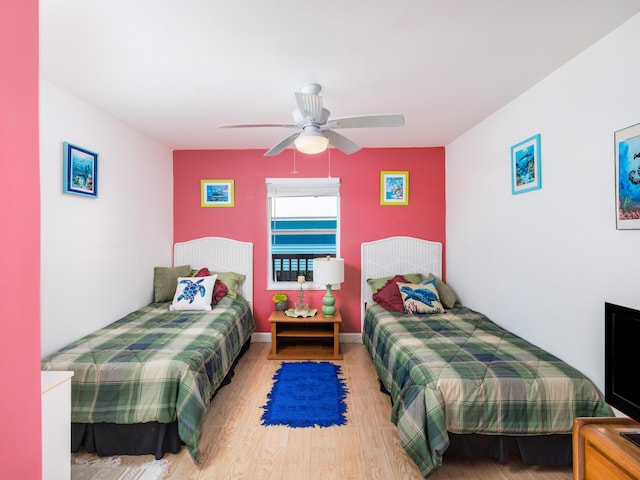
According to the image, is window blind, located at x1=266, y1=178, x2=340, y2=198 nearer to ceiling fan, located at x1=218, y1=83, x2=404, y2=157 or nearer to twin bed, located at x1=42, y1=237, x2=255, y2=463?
ceiling fan, located at x1=218, y1=83, x2=404, y2=157

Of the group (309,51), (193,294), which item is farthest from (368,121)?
(193,294)

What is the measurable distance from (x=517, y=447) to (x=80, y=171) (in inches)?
144

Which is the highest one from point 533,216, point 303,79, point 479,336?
point 303,79

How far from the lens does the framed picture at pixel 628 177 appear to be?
175cm

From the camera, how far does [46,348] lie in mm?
2420

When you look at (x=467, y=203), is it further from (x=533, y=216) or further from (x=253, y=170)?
(x=253, y=170)

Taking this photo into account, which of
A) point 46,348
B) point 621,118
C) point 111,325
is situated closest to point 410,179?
point 621,118

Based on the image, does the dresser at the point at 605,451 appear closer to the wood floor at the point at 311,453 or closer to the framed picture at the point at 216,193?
the wood floor at the point at 311,453

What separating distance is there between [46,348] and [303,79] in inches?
103

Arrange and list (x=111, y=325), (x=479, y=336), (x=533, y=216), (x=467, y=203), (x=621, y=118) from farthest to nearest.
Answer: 1. (x=467, y=203)
2. (x=111, y=325)
3. (x=479, y=336)
4. (x=533, y=216)
5. (x=621, y=118)

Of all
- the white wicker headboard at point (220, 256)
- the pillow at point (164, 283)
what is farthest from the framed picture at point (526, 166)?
the pillow at point (164, 283)

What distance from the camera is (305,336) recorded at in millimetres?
3842

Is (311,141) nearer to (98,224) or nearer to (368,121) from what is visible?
(368,121)

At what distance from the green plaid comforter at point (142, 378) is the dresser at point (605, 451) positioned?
2.01 metres
